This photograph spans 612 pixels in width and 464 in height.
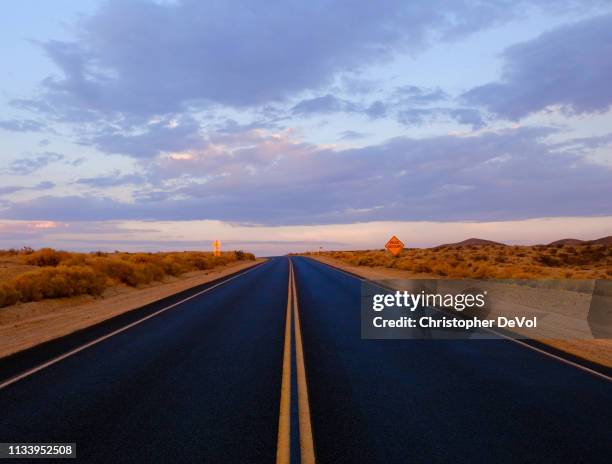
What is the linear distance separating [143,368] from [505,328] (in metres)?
9.06

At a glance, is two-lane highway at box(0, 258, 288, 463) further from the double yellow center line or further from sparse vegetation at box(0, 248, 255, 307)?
sparse vegetation at box(0, 248, 255, 307)

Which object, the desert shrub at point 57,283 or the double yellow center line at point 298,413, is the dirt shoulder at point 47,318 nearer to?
the desert shrub at point 57,283

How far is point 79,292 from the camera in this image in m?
22.6

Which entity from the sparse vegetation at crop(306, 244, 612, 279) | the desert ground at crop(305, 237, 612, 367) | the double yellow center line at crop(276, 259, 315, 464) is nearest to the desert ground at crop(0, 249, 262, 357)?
the double yellow center line at crop(276, 259, 315, 464)

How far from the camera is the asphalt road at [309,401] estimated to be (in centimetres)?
486

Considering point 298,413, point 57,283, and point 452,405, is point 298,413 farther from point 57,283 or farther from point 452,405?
point 57,283

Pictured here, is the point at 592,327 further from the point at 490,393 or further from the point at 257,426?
the point at 257,426
